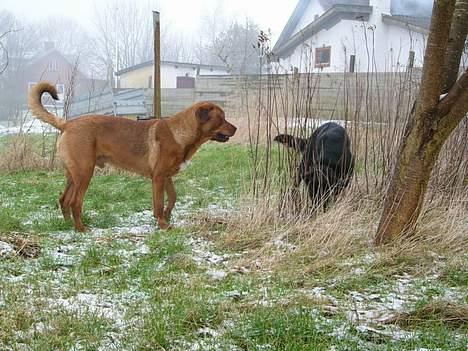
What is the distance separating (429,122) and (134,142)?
3.16 metres

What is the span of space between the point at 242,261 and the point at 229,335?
1.40 meters

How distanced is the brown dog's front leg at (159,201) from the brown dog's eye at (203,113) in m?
0.77

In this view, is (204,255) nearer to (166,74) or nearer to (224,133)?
(224,133)

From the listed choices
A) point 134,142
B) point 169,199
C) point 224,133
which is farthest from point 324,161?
point 134,142

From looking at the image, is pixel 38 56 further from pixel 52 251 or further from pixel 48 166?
pixel 52 251

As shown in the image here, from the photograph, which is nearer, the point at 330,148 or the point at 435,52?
the point at 435,52

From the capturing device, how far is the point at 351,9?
22828 mm

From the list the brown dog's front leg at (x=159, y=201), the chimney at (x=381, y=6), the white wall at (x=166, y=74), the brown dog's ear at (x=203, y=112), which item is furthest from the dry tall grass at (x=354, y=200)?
the white wall at (x=166, y=74)

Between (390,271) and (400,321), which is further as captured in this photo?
(390,271)

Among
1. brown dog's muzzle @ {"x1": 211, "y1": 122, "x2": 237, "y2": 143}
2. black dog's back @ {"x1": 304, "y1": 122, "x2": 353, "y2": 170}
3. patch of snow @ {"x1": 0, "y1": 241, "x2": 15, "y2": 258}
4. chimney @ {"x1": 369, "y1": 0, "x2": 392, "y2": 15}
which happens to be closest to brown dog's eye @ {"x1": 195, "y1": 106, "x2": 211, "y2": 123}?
brown dog's muzzle @ {"x1": 211, "y1": 122, "x2": 237, "y2": 143}

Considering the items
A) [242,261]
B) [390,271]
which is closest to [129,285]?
[242,261]

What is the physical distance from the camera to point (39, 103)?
5.64m

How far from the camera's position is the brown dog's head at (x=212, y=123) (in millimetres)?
5621

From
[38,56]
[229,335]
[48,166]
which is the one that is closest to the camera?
[229,335]
